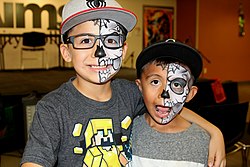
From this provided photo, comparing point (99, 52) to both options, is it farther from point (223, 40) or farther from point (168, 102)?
point (223, 40)

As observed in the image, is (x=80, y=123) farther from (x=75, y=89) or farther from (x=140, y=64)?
(x=140, y=64)

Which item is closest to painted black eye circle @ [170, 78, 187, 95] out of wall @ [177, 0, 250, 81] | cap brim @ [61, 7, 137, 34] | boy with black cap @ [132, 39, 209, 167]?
boy with black cap @ [132, 39, 209, 167]

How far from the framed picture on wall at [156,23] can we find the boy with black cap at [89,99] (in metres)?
7.76

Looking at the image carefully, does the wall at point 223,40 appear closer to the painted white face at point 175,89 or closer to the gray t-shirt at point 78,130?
the painted white face at point 175,89

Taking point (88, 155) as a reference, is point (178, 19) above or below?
above

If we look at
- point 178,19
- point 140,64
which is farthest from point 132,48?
point 140,64

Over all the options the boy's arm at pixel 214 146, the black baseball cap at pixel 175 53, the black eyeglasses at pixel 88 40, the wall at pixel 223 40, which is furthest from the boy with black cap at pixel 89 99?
the wall at pixel 223 40

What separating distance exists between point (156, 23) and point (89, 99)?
26.6 feet

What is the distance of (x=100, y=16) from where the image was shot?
94 centimetres

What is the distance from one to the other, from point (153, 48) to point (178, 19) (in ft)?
27.5

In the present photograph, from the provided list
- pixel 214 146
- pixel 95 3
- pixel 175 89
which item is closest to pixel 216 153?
pixel 214 146

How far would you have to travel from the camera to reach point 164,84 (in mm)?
1041

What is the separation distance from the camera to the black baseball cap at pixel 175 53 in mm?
1047

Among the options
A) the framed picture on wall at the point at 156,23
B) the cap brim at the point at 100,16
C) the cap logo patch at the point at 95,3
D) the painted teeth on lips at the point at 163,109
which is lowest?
the painted teeth on lips at the point at 163,109
